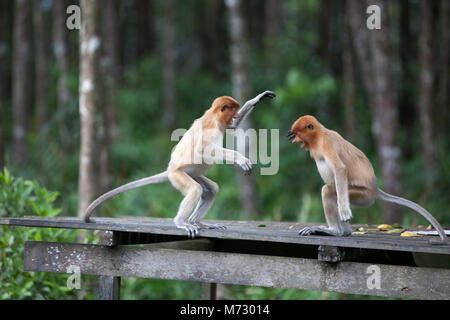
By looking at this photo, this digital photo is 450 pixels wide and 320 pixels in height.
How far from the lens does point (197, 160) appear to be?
4.09 meters

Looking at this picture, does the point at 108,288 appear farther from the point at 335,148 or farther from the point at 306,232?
the point at 335,148

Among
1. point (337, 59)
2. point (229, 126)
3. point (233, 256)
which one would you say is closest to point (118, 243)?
point (233, 256)

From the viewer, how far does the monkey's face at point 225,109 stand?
412cm

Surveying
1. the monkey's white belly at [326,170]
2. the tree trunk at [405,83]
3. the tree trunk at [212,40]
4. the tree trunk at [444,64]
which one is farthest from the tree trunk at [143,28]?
the monkey's white belly at [326,170]

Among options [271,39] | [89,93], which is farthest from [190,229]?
[271,39]

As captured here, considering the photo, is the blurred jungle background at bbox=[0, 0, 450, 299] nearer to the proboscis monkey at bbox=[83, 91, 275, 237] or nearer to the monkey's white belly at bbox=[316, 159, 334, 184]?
the proboscis monkey at bbox=[83, 91, 275, 237]

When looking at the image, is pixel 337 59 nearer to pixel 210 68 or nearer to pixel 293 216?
pixel 210 68

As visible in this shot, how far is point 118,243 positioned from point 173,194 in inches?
247

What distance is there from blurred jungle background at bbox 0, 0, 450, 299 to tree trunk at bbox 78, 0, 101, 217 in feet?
0.04

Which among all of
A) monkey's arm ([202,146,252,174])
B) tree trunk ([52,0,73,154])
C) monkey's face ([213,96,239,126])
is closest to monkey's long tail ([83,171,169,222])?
monkey's arm ([202,146,252,174])

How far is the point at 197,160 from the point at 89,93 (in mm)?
3088

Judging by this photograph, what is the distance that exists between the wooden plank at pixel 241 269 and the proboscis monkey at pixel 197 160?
28 cm

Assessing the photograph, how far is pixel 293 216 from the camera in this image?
37.0 feet

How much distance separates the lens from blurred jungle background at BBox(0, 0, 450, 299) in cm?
679
